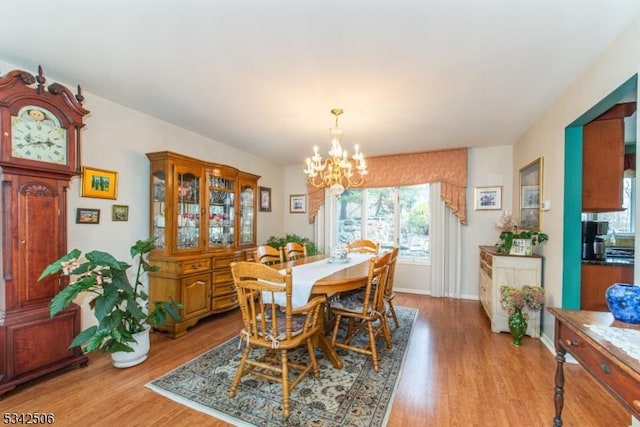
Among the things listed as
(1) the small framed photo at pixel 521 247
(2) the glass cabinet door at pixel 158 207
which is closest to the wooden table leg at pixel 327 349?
(2) the glass cabinet door at pixel 158 207

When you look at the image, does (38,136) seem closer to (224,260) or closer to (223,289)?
(224,260)

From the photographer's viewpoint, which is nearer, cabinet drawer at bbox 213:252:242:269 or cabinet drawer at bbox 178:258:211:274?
cabinet drawer at bbox 178:258:211:274

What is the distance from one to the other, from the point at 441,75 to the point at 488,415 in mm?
2427

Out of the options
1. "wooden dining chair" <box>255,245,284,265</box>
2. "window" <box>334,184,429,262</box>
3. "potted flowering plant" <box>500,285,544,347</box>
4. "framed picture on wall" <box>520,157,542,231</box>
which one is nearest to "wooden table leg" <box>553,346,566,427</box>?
"potted flowering plant" <box>500,285,544,347</box>

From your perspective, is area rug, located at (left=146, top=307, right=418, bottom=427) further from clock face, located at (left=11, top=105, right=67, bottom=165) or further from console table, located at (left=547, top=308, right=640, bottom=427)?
clock face, located at (left=11, top=105, right=67, bottom=165)

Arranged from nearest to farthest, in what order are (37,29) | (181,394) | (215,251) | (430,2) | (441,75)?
(430,2) < (37,29) < (181,394) < (441,75) < (215,251)

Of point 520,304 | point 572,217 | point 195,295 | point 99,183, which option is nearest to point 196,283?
Result: point 195,295

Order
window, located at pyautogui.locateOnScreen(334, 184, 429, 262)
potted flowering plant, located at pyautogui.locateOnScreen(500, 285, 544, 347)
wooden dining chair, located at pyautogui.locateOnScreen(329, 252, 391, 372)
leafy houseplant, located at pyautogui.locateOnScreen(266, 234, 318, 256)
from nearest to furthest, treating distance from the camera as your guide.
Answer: wooden dining chair, located at pyautogui.locateOnScreen(329, 252, 391, 372)
potted flowering plant, located at pyautogui.locateOnScreen(500, 285, 544, 347)
window, located at pyautogui.locateOnScreen(334, 184, 429, 262)
leafy houseplant, located at pyautogui.locateOnScreen(266, 234, 318, 256)

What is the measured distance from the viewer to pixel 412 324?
338cm

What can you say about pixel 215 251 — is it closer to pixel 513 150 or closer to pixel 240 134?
pixel 240 134

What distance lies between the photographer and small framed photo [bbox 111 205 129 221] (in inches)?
114

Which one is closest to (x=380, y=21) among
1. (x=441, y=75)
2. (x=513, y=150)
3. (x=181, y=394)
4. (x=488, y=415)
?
(x=441, y=75)

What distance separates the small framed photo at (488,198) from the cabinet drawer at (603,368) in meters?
3.32

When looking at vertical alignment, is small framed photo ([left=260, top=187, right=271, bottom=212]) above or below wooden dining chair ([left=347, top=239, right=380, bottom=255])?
above
